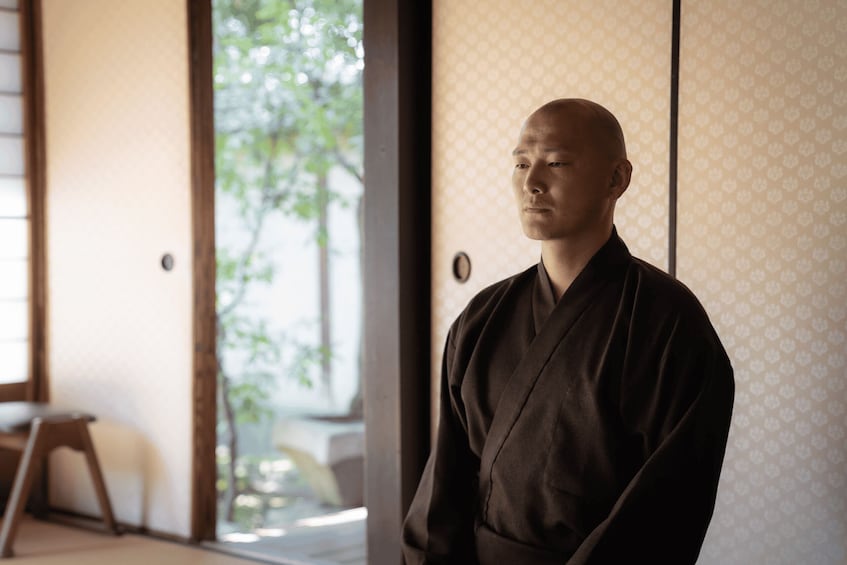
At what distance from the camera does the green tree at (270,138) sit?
6141 millimetres

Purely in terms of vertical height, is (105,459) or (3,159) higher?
(3,159)

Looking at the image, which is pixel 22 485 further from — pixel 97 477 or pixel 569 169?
pixel 569 169

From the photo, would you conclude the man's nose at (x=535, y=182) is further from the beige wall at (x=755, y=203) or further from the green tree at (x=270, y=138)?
the green tree at (x=270, y=138)

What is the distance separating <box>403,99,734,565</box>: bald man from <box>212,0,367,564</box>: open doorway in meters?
4.14

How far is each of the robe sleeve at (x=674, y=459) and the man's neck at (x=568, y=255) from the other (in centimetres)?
25

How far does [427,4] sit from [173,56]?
4.28 ft

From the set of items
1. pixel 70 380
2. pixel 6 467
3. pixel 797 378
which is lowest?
pixel 6 467

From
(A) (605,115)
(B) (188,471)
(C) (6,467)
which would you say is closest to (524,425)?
(A) (605,115)

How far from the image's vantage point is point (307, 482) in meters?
6.46

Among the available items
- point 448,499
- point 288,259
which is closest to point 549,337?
point 448,499

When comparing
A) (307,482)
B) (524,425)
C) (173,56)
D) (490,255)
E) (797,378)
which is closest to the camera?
(524,425)

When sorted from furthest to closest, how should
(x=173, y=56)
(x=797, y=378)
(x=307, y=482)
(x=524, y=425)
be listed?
1. (x=307, y=482)
2. (x=173, y=56)
3. (x=797, y=378)
4. (x=524, y=425)

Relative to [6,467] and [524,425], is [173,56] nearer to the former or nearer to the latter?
[6,467]

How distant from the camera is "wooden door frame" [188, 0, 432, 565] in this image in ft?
10.6
